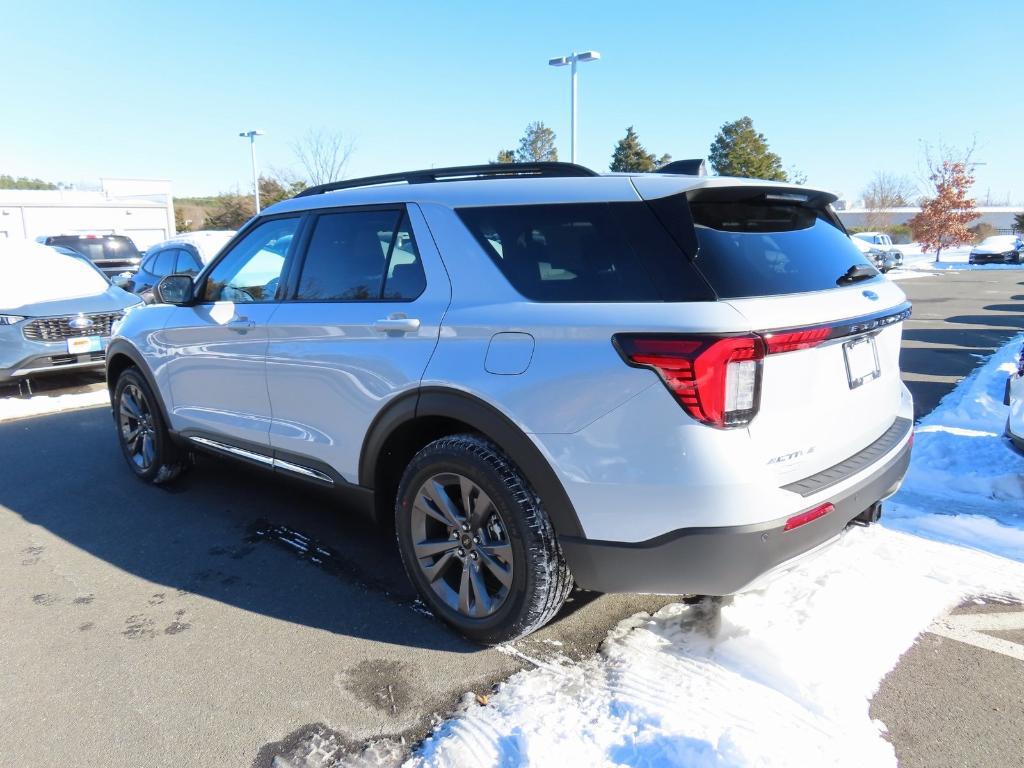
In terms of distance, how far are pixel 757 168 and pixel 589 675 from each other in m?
44.4

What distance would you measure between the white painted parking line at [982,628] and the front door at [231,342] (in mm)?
3328

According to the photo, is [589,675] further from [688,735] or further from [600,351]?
[600,351]

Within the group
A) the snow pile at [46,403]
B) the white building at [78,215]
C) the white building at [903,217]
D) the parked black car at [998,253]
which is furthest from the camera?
the white building at [903,217]

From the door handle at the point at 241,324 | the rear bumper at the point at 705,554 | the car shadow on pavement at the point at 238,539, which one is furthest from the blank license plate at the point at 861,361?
the door handle at the point at 241,324

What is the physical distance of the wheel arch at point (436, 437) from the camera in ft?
8.40

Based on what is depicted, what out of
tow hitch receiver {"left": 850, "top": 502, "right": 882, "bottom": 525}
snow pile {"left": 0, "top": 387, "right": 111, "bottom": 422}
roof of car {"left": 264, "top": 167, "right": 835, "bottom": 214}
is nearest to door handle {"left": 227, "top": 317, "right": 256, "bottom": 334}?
roof of car {"left": 264, "top": 167, "right": 835, "bottom": 214}

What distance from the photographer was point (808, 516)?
2.42m

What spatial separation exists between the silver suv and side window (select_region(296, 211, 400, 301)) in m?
0.01

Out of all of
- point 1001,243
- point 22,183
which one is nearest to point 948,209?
point 1001,243

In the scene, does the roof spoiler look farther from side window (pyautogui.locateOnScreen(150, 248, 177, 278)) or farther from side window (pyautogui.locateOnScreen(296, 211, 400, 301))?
side window (pyautogui.locateOnScreen(150, 248, 177, 278))

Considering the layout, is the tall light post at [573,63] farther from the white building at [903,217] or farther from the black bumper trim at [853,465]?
the white building at [903,217]

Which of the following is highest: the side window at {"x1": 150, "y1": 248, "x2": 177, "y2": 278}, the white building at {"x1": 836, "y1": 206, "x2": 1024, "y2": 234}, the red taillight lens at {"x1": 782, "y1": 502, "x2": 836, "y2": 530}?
the white building at {"x1": 836, "y1": 206, "x2": 1024, "y2": 234}

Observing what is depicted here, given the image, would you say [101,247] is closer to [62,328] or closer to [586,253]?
[62,328]

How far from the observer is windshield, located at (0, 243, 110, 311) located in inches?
325
